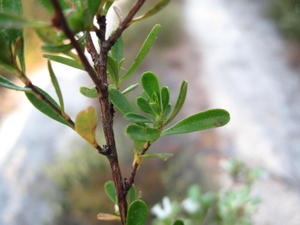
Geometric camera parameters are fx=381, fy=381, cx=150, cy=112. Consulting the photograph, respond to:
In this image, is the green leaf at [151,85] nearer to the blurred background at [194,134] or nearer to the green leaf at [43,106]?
the green leaf at [43,106]

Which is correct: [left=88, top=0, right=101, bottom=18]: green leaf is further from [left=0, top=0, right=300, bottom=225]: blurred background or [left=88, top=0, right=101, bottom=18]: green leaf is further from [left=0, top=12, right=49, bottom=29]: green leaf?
[left=0, top=0, right=300, bottom=225]: blurred background

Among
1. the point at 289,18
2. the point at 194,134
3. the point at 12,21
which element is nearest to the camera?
the point at 12,21

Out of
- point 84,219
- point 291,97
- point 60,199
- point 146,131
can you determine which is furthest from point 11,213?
point 146,131

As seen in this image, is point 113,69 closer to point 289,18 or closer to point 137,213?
point 137,213

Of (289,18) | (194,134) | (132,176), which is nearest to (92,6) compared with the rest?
(132,176)

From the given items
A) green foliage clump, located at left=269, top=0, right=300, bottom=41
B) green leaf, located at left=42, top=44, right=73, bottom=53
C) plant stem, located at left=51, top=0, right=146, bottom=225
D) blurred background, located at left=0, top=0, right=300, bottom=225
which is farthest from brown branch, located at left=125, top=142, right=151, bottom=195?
green foliage clump, located at left=269, top=0, right=300, bottom=41

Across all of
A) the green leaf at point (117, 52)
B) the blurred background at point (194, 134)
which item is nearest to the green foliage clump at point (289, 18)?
the blurred background at point (194, 134)
